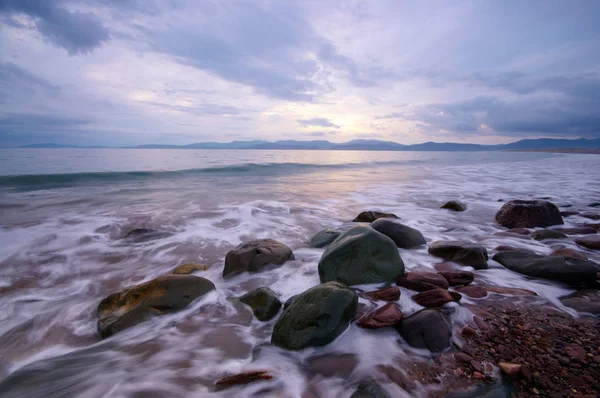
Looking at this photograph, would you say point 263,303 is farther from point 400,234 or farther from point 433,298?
point 400,234

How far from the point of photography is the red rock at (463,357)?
2.08 meters

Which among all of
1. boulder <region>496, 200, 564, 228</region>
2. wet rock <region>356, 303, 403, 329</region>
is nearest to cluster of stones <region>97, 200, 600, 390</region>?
wet rock <region>356, 303, 403, 329</region>

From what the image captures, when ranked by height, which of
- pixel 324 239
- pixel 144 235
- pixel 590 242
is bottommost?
pixel 144 235

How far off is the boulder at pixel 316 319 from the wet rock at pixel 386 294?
1.82 feet

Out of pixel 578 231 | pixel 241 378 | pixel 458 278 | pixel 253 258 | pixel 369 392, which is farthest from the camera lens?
pixel 578 231

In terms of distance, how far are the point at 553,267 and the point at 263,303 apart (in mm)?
3472

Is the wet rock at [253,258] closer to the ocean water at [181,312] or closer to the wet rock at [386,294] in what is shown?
the ocean water at [181,312]

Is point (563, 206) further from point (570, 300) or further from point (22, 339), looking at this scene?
point (22, 339)

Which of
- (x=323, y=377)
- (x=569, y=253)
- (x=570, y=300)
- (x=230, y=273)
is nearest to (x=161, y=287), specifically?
(x=230, y=273)

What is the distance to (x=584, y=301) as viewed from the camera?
284 cm

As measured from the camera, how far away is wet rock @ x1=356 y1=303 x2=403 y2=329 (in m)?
2.54

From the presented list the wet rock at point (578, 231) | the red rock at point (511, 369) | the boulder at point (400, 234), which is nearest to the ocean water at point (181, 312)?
the boulder at point (400, 234)

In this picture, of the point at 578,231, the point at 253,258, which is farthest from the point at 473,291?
the point at 578,231

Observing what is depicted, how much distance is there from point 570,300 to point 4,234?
9.74 metres
